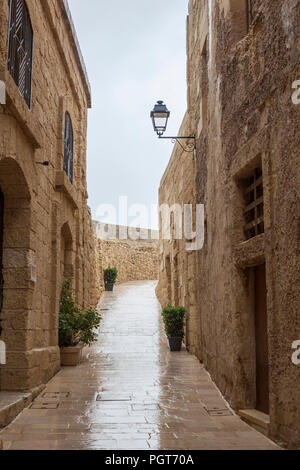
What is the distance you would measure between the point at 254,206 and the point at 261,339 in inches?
56.3

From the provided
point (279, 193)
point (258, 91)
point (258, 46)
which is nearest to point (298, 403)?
point (279, 193)

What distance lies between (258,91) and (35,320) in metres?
3.93

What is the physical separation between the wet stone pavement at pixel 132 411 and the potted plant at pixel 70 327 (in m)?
0.31

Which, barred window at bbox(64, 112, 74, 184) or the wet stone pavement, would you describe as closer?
the wet stone pavement

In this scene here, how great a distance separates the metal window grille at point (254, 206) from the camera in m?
5.36

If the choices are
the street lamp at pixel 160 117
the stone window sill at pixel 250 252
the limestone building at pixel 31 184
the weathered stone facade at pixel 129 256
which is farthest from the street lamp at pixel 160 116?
the weathered stone facade at pixel 129 256

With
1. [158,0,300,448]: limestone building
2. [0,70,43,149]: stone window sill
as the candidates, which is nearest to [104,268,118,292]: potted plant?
[158,0,300,448]: limestone building

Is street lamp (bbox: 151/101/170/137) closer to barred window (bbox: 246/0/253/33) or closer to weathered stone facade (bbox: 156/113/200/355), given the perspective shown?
weathered stone facade (bbox: 156/113/200/355)

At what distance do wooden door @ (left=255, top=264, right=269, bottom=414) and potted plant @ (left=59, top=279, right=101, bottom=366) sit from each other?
3824mm

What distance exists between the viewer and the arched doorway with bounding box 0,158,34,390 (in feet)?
19.6

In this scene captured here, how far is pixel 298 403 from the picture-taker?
388cm

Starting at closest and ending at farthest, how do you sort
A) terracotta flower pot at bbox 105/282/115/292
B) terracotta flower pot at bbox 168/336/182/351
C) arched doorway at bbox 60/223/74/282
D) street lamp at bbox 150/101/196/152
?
street lamp at bbox 150/101/196/152 < arched doorway at bbox 60/223/74/282 < terracotta flower pot at bbox 168/336/182/351 < terracotta flower pot at bbox 105/282/115/292

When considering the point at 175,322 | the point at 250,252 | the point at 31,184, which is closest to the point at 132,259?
the point at 175,322

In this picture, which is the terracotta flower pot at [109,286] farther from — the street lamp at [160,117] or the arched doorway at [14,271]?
the arched doorway at [14,271]
